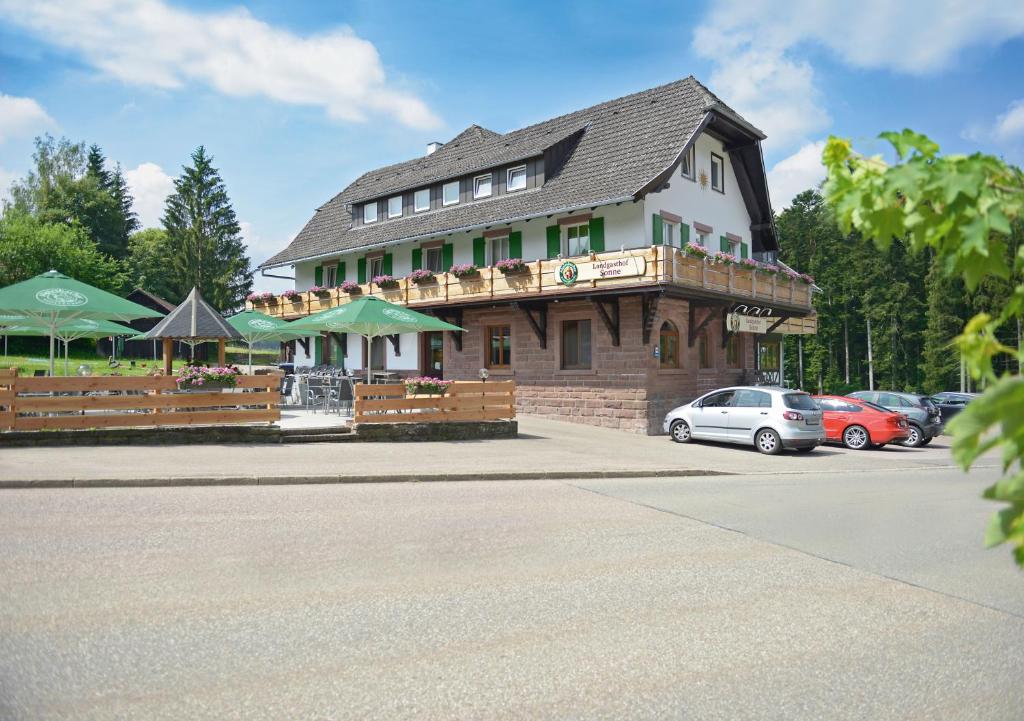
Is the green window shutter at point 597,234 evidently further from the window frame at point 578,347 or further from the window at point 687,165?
the window at point 687,165

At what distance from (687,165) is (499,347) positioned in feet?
29.1

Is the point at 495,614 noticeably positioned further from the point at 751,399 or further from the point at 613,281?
the point at 613,281

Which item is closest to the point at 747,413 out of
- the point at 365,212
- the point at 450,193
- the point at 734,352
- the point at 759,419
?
the point at 759,419

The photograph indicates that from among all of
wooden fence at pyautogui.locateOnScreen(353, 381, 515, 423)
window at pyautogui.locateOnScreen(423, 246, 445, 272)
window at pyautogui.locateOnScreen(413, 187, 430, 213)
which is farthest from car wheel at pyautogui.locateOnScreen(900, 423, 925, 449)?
window at pyautogui.locateOnScreen(413, 187, 430, 213)

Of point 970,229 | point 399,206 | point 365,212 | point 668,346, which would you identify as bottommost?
point 970,229

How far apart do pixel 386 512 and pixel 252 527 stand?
1.61 metres

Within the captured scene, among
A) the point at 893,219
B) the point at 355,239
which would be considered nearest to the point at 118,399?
the point at 893,219

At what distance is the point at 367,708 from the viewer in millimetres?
3602

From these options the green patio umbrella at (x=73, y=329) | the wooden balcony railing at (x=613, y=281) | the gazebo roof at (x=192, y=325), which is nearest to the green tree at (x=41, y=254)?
the green patio umbrella at (x=73, y=329)

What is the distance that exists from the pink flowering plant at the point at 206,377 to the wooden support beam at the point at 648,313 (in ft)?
38.4

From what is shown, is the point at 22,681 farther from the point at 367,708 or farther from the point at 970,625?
the point at 970,625

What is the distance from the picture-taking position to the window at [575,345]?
23789 mm

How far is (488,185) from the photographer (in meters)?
27.9

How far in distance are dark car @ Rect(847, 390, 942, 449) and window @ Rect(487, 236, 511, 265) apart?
1235cm
